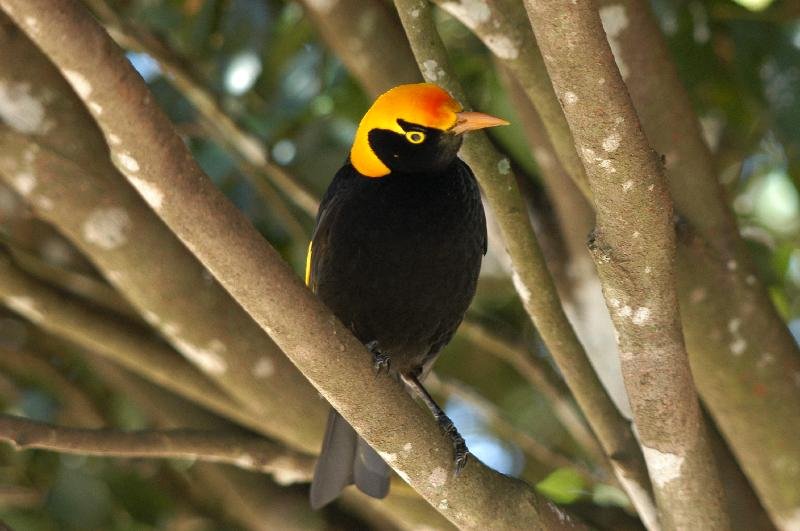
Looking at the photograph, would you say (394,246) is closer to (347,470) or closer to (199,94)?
(347,470)

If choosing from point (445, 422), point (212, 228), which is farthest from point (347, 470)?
point (212, 228)

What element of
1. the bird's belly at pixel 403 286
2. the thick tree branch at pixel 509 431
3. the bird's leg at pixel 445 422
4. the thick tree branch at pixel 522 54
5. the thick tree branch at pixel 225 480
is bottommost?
the thick tree branch at pixel 225 480

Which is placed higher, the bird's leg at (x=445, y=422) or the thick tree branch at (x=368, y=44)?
the thick tree branch at (x=368, y=44)

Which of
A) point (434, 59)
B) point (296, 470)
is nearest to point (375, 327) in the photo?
point (296, 470)

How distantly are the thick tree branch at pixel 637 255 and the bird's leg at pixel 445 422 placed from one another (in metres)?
0.39

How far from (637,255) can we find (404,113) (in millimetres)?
1016

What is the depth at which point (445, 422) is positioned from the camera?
3.06 meters

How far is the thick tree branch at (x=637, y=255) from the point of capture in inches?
80.0

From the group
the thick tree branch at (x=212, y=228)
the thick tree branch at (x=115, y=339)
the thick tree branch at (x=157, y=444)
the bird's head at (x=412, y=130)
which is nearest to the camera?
the thick tree branch at (x=212, y=228)

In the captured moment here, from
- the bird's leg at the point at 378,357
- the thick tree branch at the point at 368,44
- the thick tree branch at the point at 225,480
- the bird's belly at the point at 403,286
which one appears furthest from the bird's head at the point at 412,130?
the thick tree branch at the point at 225,480

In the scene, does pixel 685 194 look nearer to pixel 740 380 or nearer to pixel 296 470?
pixel 740 380

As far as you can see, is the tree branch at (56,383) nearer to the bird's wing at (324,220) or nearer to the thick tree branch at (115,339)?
the thick tree branch at (115,339)

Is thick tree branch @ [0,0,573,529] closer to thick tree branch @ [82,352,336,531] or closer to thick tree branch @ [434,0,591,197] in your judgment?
thick tree branch @ [434,0,591,197]

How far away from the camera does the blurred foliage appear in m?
3.75
